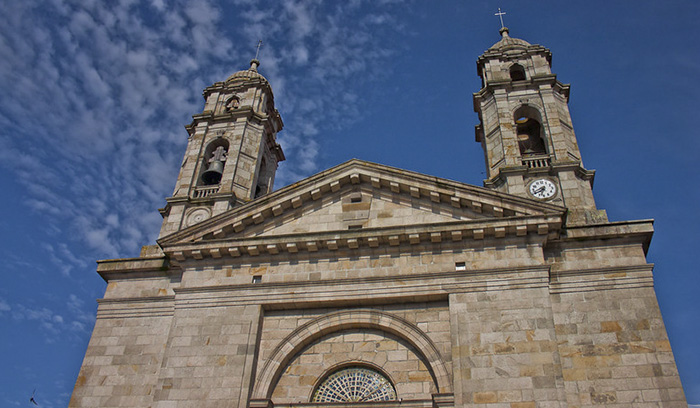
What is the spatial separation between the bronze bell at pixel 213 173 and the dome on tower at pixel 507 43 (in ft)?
44.2

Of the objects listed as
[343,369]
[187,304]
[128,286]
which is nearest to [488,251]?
[343,369]

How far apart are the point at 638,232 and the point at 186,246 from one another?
13.5 metres

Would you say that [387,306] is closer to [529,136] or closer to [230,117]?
[529,136]

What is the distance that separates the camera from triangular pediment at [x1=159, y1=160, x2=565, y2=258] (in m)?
17.4

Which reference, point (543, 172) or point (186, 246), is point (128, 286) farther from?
point (543, 172)

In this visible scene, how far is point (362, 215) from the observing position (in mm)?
19203

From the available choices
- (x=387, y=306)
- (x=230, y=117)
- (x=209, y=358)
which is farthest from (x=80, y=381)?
(x=230, y=117)

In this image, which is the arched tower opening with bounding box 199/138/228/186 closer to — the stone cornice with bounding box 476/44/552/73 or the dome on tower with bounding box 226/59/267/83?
the dome on tower with bounding box 226/59/267/83

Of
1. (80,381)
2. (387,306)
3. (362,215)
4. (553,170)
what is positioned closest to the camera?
(387,306)

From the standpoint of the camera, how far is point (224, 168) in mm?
24703

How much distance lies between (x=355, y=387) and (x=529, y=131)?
14.4m

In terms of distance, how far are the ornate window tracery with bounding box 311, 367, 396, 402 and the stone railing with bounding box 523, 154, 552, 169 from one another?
1016 centimetres

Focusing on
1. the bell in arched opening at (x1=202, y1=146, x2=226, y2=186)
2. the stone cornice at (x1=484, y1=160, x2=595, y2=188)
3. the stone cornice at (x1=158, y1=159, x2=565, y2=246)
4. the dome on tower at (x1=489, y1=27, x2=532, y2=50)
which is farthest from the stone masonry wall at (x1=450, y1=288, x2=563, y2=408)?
the dome on tower at (x1=489, y1=27, x2=532, y2=50)

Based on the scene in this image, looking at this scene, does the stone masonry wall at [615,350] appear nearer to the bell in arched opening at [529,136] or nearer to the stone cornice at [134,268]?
the bell in arched opening at [529,136]
